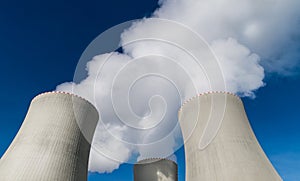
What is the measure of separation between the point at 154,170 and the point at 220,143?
8.25 meters

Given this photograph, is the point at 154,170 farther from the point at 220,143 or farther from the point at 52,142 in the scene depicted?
the point at 52,142

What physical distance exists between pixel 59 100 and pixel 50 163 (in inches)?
128

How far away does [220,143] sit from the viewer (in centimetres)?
1133

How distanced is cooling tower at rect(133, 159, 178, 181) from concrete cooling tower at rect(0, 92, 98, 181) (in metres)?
6.33

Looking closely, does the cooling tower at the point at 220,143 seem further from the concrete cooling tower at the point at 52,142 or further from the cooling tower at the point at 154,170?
the cooling tower at the point at 154,170

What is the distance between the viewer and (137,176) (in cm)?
1848

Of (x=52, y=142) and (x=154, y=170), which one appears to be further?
(x=154, y=170)

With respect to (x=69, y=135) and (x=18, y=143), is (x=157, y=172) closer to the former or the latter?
(x=69, y=135)

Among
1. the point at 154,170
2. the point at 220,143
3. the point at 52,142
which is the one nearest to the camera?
the point at 220,143

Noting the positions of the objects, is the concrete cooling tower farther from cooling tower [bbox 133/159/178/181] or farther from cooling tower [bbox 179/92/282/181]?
cooling tower [bbox 133/159/178/181]

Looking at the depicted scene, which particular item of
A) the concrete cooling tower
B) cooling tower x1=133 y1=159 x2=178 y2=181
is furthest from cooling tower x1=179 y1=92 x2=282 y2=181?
cooling tower x1=133 y1=159 x2=178 y2=181

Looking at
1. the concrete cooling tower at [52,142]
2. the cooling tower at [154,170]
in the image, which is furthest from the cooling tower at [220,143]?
the cooling tower at [154,170]

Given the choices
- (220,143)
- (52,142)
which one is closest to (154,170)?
(220,143)

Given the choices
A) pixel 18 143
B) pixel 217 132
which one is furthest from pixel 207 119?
pixel 18 143
